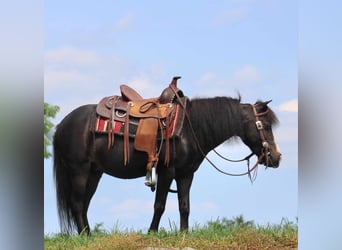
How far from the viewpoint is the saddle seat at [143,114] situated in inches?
185

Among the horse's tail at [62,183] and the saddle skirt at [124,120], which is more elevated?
the saddle skirt at [124,120]

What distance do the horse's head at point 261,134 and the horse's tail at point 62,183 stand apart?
1135 millimetres

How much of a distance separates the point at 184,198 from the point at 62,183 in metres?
0.77

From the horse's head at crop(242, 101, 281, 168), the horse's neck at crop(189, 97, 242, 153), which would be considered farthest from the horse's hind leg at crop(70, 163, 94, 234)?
the horse's head at crop(242, 101, 281, 168)

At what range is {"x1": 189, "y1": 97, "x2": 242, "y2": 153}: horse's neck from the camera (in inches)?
189

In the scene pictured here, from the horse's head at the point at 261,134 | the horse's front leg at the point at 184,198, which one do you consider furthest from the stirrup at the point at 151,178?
the horse's head at the point at 261,134

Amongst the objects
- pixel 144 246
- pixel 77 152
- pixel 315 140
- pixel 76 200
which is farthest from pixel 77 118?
pixel 315 140

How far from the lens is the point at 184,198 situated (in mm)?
4750

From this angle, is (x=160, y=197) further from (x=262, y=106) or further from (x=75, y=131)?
(x=262, y=106)

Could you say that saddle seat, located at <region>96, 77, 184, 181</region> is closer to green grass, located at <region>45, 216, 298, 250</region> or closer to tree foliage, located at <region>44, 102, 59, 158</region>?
tree foliage, located at <region>44, 102, 59, 158</region>

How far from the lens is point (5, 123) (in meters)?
4.81

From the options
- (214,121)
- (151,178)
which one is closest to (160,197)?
(151,178)

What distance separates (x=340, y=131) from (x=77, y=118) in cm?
164

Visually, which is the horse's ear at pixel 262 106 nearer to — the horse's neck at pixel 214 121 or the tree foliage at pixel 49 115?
the horse's neck at pixel 214 121
